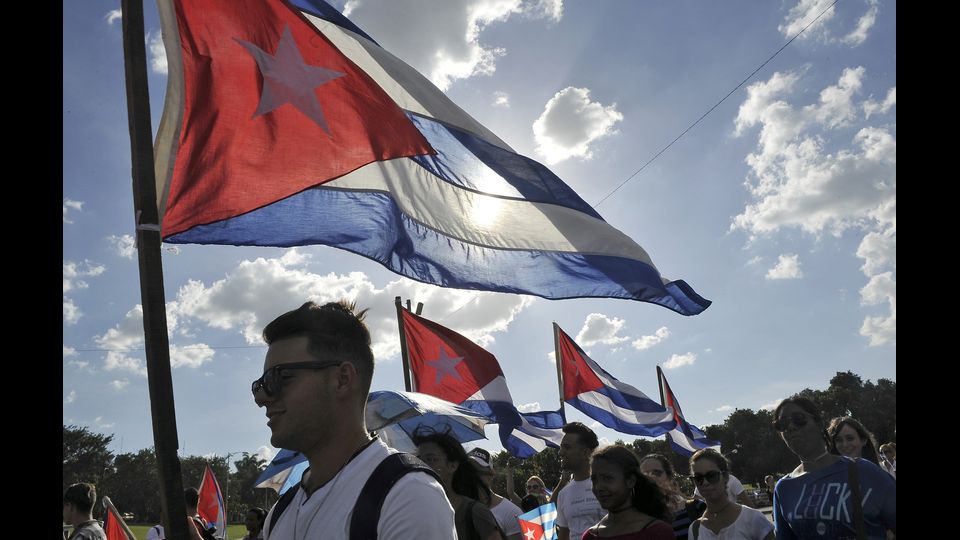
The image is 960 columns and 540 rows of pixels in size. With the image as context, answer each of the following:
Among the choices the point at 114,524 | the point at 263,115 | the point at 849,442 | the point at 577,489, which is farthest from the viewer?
the point at 577,489

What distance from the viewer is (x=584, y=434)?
6750 millimetres

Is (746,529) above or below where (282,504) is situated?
below

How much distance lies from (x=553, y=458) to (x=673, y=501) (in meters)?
55.0

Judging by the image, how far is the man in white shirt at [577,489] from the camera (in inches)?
261

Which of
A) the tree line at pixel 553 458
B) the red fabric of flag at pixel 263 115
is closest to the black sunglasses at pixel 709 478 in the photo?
the red fabric of flag at pixel 263 115

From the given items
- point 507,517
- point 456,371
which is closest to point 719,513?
point 507,517

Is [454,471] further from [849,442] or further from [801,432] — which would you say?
[849,442]

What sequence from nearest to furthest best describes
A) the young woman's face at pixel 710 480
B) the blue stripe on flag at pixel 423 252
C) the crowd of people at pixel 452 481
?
the crowd of people at pixel 452 481
the blue stripe on flag at pixel 423 252
the young woman's face at pixel 710 480

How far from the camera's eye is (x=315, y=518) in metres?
2.28

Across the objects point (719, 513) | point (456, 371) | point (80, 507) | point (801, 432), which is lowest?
point (719, 513)

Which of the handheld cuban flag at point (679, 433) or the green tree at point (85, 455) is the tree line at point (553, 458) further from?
the handheld cuban flag at point (679, 433)

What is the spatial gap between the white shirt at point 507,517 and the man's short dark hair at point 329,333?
477cm
